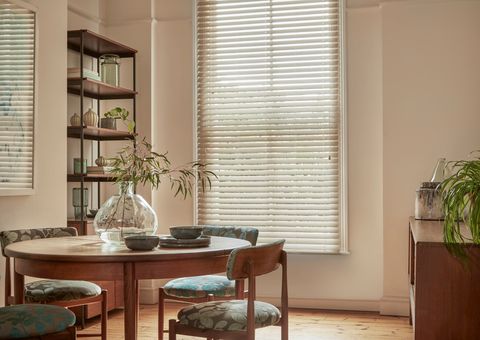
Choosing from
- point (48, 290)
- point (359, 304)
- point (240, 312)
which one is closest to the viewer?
point (240, 312)

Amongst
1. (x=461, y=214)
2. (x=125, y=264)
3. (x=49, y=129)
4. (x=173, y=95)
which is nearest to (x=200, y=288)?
(x=125, y=264)

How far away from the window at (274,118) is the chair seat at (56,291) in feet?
6.53

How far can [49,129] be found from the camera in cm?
439

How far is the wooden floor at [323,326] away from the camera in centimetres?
449

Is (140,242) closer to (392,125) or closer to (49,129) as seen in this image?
(49,129)

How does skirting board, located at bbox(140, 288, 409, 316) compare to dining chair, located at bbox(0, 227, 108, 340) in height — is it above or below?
below

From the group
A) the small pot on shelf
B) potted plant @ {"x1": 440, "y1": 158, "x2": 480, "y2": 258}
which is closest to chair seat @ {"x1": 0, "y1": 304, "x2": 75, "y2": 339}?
potted plant @ {"x1": 440, "y1": 158, "x2": 480, "y2": 258}

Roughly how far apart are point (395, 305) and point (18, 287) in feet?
9.74

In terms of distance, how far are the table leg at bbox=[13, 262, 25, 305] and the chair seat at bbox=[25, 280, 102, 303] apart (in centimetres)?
26

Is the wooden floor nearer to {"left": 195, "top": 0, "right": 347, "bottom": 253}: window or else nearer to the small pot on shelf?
{"left": 195, "top": 0, "right": 347, "bottom": 253}: window

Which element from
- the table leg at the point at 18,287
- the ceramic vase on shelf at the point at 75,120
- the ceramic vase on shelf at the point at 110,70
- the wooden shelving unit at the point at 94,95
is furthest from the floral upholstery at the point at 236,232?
the ceramic vase on shelf at the point at 110,70

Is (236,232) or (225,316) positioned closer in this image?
(225,316)

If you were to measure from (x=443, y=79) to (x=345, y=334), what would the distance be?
2085 mm

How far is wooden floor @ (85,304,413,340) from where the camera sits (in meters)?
4.49
